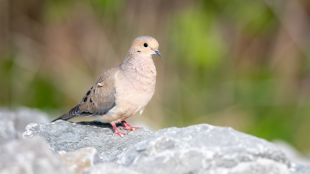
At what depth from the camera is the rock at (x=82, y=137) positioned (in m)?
2.61

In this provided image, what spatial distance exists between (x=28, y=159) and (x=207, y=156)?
0.80 meters

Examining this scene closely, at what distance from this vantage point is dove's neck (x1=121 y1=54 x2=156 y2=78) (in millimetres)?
2979

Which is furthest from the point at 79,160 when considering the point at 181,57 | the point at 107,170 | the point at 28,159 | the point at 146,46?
the point at 181,57

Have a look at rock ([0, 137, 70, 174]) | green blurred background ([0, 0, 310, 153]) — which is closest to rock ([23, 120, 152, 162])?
rock ([0, 137, 70, 174])

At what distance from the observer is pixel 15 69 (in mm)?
5246

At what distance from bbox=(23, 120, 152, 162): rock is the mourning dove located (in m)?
0.10

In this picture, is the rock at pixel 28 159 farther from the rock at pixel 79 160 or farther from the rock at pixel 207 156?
the rock at pixel 207 156

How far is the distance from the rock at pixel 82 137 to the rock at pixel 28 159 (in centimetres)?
88

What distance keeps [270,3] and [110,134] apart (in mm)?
3139

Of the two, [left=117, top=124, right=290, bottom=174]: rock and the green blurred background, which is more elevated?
the green blurred background

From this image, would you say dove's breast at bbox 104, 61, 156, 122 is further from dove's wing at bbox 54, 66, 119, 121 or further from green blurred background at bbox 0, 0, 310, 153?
green blurred background at bbox 0, 0, 310, 153

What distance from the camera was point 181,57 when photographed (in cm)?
512

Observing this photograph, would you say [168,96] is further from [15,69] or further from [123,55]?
[15,69]

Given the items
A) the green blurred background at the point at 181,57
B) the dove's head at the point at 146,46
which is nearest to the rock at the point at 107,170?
the dove's head at the point at 146,46
